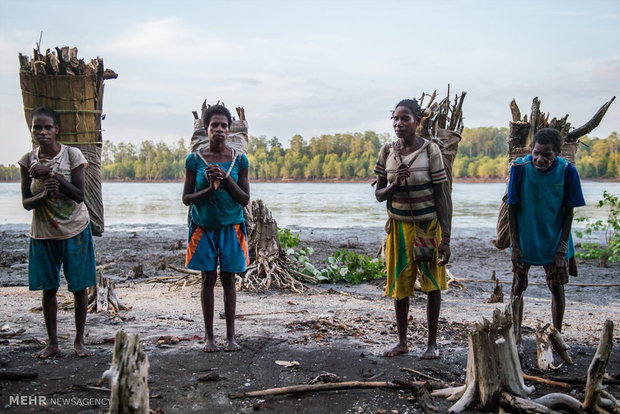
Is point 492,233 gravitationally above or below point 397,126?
below

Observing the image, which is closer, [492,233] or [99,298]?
[99,298]

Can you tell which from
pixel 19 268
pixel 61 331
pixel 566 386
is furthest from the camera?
pixel 19 268

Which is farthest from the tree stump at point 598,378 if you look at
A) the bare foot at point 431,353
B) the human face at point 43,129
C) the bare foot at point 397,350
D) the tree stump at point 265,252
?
the tree stump at point 265,252

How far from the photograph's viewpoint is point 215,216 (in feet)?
13.6

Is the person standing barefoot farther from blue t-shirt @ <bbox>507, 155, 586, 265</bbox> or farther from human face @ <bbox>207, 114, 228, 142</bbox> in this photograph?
blue t-shirt @ <bbox>507, 155, 586, 265</bbox>

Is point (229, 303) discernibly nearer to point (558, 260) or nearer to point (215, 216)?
point (215, 216)

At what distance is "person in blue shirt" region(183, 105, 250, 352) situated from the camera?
4.12 meters

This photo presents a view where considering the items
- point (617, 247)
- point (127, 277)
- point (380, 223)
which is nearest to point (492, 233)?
point (380, 223)

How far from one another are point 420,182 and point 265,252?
4.07 m

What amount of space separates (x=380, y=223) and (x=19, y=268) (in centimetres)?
1367

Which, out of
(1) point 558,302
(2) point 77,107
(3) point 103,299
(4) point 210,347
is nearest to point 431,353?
(1) point 558,302

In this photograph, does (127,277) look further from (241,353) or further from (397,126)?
(397,126)

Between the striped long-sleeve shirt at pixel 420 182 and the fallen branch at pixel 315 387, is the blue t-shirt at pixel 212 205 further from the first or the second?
A: the fallen branch at pixel 315 387

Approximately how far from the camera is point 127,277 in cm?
831
